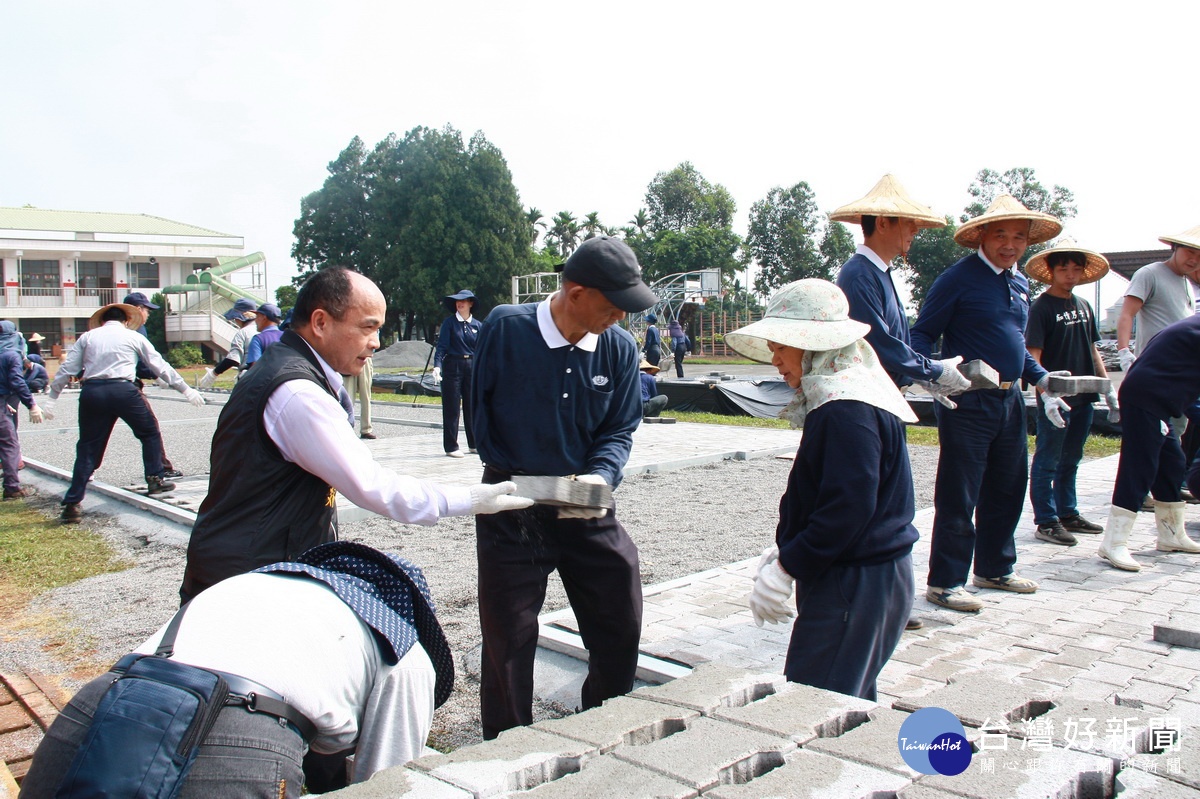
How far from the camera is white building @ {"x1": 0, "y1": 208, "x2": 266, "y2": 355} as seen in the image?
4403 cm

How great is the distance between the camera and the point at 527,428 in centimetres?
297

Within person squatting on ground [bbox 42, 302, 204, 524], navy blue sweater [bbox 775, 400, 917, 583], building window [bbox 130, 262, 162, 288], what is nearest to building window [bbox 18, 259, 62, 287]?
building window [bbox 130, 262, 162, 288]

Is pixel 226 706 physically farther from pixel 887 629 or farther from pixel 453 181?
pixel 453 181

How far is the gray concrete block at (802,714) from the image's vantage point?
1.93 meters

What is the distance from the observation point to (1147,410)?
5125 mm

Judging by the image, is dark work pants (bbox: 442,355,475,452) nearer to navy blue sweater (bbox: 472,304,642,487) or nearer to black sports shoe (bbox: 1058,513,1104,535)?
black sports shoe (bbox: 1058,513,1104,535)

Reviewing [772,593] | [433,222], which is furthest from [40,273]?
[772,593]

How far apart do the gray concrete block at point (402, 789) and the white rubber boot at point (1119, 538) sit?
4724mm

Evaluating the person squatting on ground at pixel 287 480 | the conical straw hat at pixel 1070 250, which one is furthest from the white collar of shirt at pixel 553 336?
the conical straw hat at pixel 1070 250

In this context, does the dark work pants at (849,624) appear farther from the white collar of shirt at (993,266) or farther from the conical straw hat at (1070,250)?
the conical straw hat at (1070,250)

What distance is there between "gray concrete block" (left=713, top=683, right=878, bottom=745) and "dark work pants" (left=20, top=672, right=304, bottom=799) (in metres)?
0.97

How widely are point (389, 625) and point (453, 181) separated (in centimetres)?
5021

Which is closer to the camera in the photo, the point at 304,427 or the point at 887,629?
the point at 304,427

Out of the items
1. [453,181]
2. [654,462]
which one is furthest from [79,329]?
[654,462]
